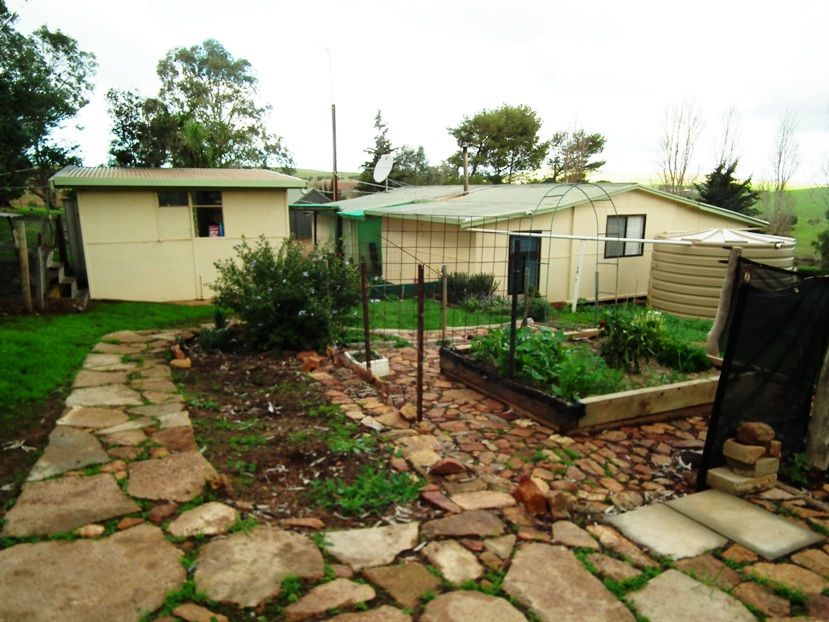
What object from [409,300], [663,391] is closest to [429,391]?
[663,391]

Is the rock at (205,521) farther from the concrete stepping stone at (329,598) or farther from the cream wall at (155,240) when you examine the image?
the cream wall at (155,240)

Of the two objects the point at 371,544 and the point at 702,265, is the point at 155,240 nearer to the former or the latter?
the point at 371,544

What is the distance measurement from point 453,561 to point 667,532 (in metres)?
1.32

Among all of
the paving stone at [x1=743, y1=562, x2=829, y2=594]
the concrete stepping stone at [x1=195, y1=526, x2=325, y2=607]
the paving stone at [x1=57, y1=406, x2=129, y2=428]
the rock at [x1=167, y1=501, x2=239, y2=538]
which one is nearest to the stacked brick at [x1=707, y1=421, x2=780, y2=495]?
the paving stone at [x1=743, y1=562, x2=829, y2=594]

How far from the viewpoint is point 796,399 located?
3.77m

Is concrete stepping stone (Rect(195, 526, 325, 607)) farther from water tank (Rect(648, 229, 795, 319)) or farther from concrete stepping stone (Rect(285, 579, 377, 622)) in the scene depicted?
water tank (Rect(648, 229, 795, 319))

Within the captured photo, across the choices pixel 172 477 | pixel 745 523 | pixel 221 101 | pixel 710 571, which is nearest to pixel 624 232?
pixel 745 523

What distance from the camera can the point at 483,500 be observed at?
124 inches

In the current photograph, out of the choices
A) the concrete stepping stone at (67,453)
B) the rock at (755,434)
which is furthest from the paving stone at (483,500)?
the concrete stepping stone at (67,453)

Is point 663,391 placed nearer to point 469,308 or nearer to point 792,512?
point 792,512

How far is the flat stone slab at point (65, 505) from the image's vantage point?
8.71ft

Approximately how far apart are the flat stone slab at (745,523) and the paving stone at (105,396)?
4.48 meters

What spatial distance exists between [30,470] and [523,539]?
3067 millimetres

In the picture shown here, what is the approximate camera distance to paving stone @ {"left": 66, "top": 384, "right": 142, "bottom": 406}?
15.1ft
